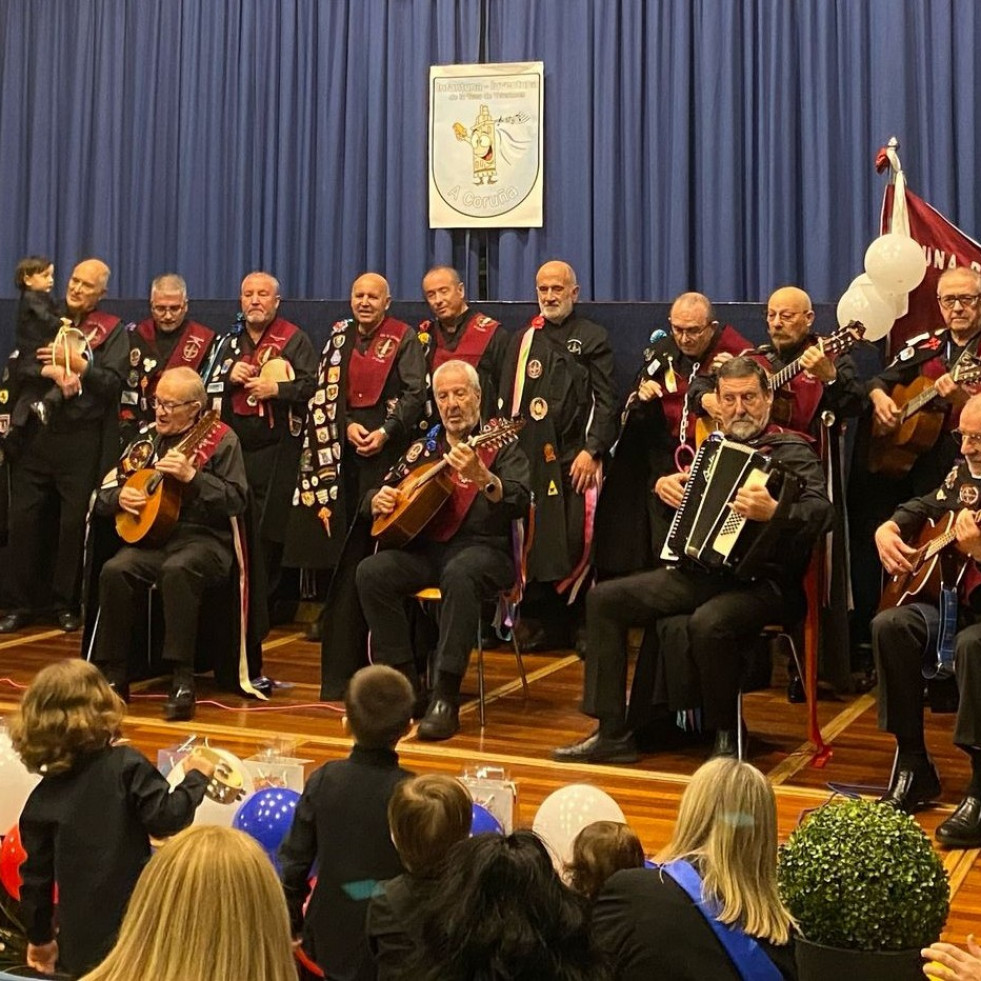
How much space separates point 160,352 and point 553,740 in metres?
3.36

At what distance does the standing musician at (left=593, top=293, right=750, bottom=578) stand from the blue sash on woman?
4.08 m

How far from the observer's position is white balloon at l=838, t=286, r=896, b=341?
6.86 metres

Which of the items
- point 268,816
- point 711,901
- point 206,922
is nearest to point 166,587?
point 268,816

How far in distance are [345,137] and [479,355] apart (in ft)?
8.12

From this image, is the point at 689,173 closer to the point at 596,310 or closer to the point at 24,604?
the point at 596,310

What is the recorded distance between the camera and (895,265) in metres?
6.88

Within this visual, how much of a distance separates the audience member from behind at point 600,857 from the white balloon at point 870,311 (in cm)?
417

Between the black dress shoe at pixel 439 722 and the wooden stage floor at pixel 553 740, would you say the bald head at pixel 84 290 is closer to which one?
the wooden stage floor at pixel 553 740

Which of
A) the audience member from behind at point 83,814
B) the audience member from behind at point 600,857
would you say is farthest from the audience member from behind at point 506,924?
the audience member from behind at point 83,814

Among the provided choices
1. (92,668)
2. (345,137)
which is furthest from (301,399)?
(92,668)

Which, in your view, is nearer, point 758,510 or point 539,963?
point 539,963

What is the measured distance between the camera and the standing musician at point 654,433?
696 cm

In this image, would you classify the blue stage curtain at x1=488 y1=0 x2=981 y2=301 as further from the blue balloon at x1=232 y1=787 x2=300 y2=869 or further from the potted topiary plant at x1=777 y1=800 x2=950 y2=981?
the potted topiary plant at x1=777 y1=800 x2=950 y2=981

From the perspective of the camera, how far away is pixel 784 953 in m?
2.68
